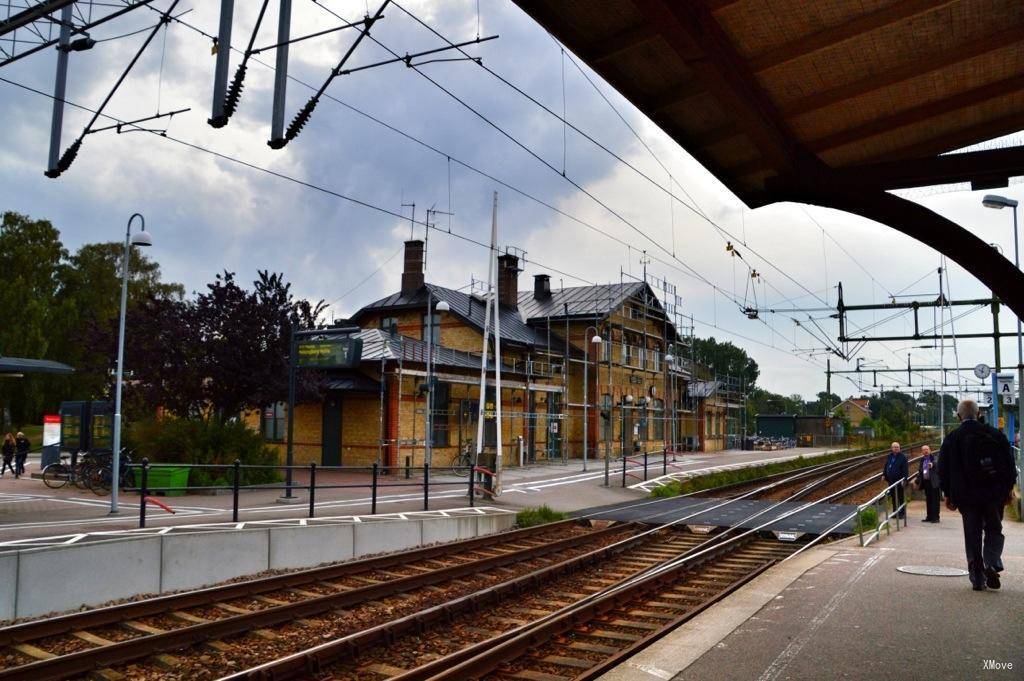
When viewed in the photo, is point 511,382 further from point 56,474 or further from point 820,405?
point 820,405

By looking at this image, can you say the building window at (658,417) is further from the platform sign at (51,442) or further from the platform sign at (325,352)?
the platform sign at (51,442)

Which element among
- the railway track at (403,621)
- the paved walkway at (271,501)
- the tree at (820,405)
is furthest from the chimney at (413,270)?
the tree at (820,405)

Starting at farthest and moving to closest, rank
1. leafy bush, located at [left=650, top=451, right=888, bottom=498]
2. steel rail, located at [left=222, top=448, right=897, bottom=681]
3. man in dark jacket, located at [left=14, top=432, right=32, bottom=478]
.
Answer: man in dark jacket, located at [left=14, top=432, right=32, bottom=478]
leafy bush, located at [left=650, top=451, right=888, bottom=498]
steel rail, located at [left=222, top=448, right=897, bottom=681]

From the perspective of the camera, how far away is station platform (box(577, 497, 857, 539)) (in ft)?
50.0

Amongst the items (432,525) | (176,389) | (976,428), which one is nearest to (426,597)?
(432,525)

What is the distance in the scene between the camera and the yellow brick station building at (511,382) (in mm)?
28188

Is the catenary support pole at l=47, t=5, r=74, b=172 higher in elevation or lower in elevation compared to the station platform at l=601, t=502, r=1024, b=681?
higher

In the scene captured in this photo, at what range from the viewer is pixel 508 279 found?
41.6 meters

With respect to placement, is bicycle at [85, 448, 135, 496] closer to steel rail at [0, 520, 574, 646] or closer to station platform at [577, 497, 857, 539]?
steel rail at [0, 520, 574, 646]

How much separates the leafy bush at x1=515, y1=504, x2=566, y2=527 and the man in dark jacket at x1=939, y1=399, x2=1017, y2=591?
10450mm

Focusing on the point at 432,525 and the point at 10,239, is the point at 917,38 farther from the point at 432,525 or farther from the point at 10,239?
the point at 10,239

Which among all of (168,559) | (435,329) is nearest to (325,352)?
(168,559)

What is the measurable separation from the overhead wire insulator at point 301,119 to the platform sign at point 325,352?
9863mm

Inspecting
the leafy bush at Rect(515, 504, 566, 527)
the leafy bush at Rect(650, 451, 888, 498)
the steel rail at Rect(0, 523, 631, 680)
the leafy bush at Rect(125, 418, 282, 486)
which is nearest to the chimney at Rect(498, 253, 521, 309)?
the leafy bush at Rect(650, 451, 888, 498)
